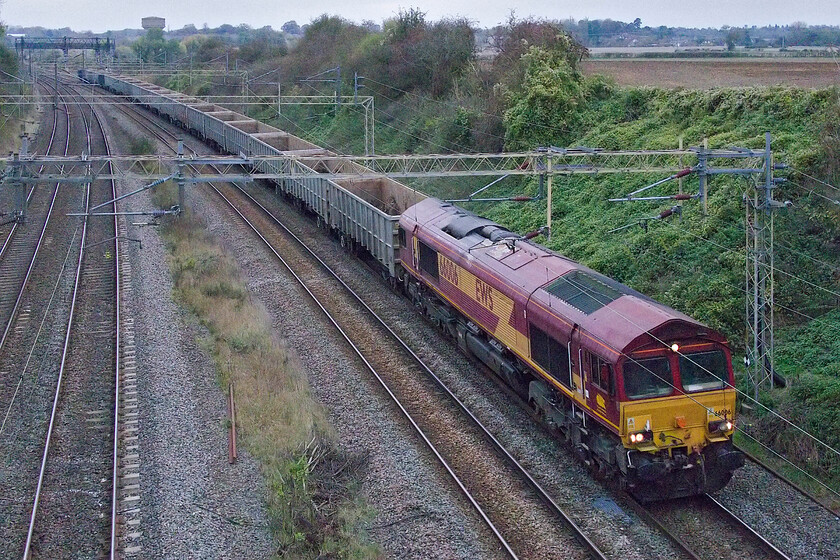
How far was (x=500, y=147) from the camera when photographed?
37.3m

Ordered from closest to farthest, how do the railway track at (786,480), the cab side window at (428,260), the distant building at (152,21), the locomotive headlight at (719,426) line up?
1. the locomotive headlight at (719,426)
2. the railway track at (786,480)
3. the cab side window at (428,260)
4. the distant building at (152,21)

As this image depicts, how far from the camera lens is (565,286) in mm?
14531

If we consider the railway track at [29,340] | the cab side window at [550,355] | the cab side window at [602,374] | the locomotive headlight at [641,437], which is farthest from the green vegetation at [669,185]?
the railway track at [29,340]

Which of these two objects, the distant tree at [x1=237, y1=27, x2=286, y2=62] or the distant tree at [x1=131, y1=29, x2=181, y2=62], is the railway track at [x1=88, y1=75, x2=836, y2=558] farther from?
the distant tree at [x1=131, y1=29, x2=181, y2=62]

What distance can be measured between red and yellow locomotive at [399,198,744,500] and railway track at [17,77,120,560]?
6.91 metres

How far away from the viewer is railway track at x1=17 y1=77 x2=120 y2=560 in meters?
11.8

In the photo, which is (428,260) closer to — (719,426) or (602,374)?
(602,374)

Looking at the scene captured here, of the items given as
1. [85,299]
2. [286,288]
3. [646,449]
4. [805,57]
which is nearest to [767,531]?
[646,449]

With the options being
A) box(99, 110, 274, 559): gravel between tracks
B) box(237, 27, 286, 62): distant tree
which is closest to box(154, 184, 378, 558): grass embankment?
box(99, 110, 274, 559): gravel between tracks

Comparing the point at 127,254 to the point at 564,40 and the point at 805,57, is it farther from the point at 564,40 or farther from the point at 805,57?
the point at 805,57

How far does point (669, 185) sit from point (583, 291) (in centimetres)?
1197

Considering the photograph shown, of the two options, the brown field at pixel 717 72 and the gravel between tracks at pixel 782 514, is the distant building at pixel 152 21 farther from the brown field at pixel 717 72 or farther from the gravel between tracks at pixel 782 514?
the gravel between tracks at pixel 782 514

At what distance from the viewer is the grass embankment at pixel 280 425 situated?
1181 centimetres

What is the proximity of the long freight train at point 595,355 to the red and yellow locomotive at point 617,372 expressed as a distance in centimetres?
2
